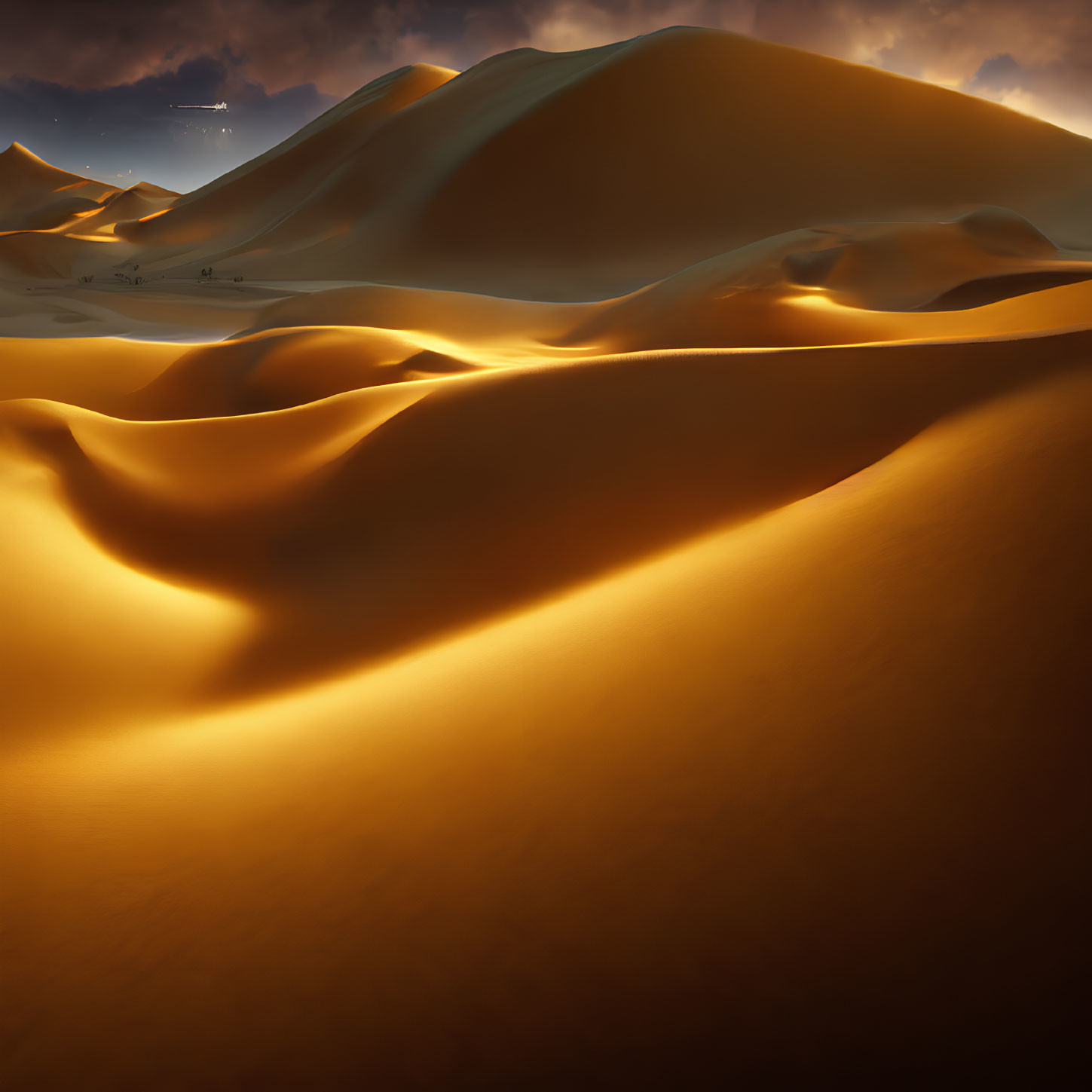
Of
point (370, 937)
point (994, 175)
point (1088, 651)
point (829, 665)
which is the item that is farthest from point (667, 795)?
point (994, 175)

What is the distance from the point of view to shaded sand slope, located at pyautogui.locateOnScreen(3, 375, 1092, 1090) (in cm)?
99

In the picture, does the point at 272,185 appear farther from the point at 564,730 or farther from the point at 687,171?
the point at 564,730

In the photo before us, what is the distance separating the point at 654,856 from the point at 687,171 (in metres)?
20.2

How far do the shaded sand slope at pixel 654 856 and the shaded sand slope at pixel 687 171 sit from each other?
1517 centimetres

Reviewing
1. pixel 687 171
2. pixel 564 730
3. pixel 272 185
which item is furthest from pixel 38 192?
pixel 564 730

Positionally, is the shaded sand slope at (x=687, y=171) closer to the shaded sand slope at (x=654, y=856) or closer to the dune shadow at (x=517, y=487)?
the dune shadow at (x=517, y=487)

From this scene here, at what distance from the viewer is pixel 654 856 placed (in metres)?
1.22

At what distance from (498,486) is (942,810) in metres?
2.49

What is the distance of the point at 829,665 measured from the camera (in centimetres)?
147

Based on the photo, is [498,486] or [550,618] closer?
[550,618]

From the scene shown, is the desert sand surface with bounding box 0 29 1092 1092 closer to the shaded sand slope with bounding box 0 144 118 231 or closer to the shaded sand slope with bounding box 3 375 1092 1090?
the shaded sand slope with bounding box 3 375 1092 1090

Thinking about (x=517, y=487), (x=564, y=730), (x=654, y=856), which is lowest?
(x=654, y=856)

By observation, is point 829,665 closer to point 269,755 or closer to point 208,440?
point 269,755

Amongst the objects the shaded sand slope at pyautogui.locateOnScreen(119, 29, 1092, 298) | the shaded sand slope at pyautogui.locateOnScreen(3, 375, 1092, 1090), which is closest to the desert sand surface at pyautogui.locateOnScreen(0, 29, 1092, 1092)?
the shaded sand slope at pyautogui.locateOnScreen(3, 375, 1092, 1090)
